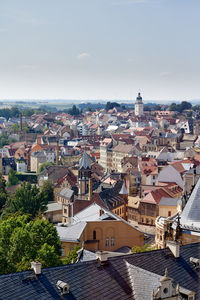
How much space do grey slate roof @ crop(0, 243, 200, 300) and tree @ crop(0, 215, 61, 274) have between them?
9005 millimetres

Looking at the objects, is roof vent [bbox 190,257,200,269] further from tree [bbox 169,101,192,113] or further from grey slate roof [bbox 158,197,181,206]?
tree [bbox 169,101,192,113]

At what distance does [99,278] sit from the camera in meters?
13.1

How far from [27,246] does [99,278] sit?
40.1 feet

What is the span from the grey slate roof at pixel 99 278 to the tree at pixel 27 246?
9.00 metres

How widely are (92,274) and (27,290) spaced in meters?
2.04

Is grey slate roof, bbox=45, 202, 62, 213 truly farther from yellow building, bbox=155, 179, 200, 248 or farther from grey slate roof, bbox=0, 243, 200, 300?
grey slate roof, bbox=0, 243, 200, 300

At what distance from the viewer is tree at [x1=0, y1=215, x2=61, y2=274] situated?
76.1 ft

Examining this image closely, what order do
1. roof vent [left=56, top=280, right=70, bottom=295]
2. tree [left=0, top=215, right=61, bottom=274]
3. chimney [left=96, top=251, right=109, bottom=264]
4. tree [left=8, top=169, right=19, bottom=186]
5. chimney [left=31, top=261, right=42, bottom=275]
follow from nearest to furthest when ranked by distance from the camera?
roof vent [left=56, top=280, right=70, bottom=295], chimney [left=31, top=261, right=42, bottom=275], chimney [left=96, top=251, right=109, bottom=264], tree [left=0, top=215, right=61, bottom=274], tree [left=8, top=169, right=19, bottom=186]

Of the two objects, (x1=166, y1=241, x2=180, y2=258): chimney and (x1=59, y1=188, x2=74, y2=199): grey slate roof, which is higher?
(x1=166, y1=241, x2=180, y2=258): chimney

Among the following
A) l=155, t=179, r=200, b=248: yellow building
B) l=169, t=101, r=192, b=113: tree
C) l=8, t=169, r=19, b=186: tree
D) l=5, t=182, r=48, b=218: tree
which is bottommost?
l=8, t=169, r=19, b=186: tree

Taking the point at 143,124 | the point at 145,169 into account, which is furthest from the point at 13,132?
the point at 145,169

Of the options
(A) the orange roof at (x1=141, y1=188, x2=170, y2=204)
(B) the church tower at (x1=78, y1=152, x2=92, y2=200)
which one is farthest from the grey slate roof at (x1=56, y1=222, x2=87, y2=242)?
(B) the church tower at (x1=78, y1=152, x2=92, y2=200)

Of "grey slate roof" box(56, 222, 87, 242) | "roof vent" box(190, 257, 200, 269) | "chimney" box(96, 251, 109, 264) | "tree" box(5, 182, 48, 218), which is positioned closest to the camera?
"chimney" box(96, 251, 109, 264)

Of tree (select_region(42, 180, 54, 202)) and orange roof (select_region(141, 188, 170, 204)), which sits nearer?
orange roof (select_region(141, 188, 170, 204))
